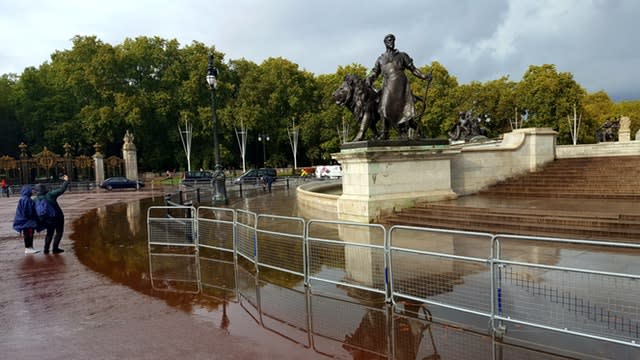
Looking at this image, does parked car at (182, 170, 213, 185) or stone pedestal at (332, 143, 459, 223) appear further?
parked car at (182, 170, 213, 185)

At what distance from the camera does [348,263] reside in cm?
819

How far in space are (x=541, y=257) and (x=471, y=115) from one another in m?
23.5

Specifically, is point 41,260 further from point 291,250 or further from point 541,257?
point 541,257

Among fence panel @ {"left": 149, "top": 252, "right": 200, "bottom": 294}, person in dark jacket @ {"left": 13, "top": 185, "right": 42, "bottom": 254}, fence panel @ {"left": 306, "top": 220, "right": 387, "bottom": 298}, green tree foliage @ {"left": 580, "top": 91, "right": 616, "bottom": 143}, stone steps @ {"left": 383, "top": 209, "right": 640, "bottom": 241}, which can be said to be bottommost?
fence panel @ {"left": 149, "top": 252, "right": 200, "bottom": 294}

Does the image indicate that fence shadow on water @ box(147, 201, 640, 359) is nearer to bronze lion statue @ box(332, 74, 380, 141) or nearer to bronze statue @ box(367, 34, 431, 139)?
bronze statue @ box(367, 34, 431, 139)

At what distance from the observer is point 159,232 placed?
1170 centimetres

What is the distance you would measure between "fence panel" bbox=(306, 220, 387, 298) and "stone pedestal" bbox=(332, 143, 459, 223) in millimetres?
2176

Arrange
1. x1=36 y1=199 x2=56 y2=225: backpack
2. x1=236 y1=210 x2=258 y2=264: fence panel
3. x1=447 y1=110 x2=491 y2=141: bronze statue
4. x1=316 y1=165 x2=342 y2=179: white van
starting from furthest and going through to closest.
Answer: x1=316 y1=165 x2=342 y2=179: white van
x1=447 y1=110 x2=491 y2=141: bronze statue
x1=36 y1=199 x2=56 y2=225: backpack
x1=236 y1=210 x2=258 y2=264: fence panel

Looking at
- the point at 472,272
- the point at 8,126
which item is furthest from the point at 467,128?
the point at 8,126

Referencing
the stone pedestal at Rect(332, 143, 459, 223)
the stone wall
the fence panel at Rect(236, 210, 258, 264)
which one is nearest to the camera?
the fence panel at Rect(236, 210, 258, 264)

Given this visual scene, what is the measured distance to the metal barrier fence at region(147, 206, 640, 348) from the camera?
4.99 m

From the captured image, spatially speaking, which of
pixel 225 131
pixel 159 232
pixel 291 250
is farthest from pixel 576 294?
pixel 225 131

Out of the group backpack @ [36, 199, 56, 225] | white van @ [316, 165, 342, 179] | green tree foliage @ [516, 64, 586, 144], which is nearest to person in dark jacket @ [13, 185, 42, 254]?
backpack @ [36, 199, 56, 225]

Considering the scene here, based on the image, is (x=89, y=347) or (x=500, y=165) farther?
(x=500, y=165)
